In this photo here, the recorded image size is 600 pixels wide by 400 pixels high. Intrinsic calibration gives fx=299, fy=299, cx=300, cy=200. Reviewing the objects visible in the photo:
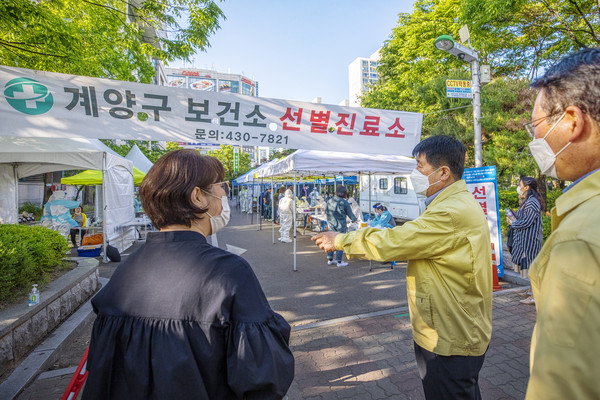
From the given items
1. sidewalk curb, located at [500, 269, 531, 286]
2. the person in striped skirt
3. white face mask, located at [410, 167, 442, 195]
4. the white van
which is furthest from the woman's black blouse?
the white van

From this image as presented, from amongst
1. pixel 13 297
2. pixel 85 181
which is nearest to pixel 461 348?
pixel 13 297

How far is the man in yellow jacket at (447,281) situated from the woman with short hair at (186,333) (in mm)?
845

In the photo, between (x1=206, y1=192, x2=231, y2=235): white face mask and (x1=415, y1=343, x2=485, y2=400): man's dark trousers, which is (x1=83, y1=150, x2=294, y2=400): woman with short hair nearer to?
(x1=206, y1=192, x2=231, y2=235): white face mask

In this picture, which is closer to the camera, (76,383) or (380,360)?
(76,383)

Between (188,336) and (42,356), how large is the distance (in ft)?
11.6

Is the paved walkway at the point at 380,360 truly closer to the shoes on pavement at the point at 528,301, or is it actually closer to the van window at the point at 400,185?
the shoes on pavement at the point at 528,301

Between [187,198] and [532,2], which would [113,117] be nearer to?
[187,198]

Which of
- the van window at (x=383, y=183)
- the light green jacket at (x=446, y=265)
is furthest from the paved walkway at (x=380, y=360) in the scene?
the van window at (x=383, y=183)

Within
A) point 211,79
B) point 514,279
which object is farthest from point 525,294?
point 211,79

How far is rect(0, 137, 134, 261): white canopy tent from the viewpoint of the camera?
707 centimetres

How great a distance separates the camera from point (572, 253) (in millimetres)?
714

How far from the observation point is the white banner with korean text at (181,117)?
3086mm

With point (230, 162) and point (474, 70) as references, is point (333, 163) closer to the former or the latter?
point (474, 70)

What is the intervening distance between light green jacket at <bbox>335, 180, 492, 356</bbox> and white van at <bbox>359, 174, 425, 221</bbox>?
36.2 ft
